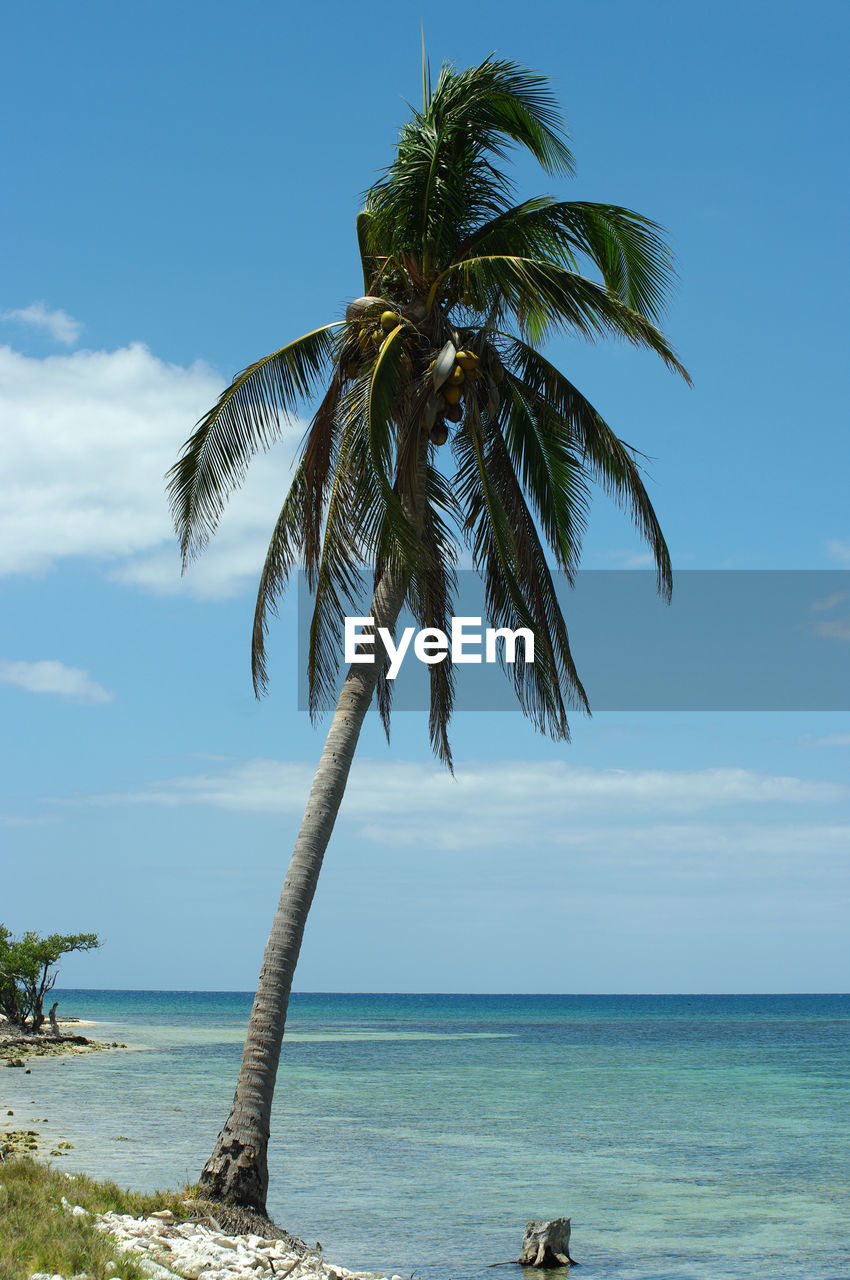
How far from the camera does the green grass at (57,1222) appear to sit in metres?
6.84

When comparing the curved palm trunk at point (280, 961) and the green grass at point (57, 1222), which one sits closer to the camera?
the green grass at point (57, 1222)

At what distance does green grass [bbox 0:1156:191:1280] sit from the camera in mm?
6844

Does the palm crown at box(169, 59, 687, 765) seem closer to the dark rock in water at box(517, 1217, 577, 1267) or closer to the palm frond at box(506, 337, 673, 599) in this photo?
the palm frond at box(506, 337, 673, 599)

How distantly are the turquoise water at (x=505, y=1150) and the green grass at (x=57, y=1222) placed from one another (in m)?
2.99

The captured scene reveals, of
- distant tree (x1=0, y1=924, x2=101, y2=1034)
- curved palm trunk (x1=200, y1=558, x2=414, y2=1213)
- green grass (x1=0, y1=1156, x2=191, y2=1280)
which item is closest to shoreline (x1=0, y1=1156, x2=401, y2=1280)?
green grass (x1=0, y1=1156, x2=191, y2=1280)

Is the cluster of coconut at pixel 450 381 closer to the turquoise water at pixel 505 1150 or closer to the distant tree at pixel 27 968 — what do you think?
the turquoise water at pixel 505 1150

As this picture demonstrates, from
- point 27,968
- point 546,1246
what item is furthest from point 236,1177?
point 27,968

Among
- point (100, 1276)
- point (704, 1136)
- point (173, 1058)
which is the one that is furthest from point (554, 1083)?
point (100, 1276)

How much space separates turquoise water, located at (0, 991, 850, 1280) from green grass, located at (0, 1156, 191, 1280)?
2989mm

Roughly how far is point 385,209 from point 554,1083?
84.9 feet

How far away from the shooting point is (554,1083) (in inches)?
1201

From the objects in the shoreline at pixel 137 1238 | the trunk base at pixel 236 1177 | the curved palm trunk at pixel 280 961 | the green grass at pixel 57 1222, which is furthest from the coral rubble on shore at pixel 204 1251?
the curved palm trunk at pixel 280 961

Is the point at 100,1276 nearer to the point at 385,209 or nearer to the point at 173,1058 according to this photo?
the point at 385,209

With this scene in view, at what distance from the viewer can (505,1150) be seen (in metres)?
18.2
